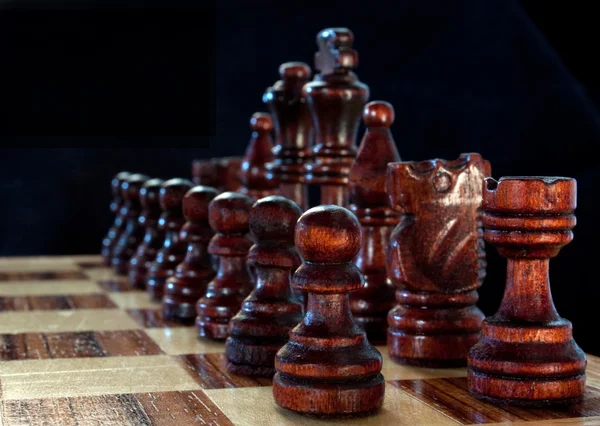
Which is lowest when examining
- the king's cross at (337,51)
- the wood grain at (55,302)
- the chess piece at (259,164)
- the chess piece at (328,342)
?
the wood grain at (55,302)

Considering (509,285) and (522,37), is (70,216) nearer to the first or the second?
(522,37)

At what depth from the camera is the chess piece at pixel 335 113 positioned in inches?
53.3

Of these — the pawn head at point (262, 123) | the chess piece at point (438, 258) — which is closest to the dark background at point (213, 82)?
the pawn head at point (262, 123)

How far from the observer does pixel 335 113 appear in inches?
53.4

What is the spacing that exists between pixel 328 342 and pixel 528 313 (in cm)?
20

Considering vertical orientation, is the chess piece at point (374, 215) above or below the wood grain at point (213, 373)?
above

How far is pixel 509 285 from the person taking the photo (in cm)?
93

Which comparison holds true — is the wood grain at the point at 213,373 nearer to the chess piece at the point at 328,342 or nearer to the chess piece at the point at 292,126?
the chess piece at the point at 328,342

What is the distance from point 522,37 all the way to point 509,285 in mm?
1070

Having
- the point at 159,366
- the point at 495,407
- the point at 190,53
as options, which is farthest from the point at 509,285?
the point at 190,53

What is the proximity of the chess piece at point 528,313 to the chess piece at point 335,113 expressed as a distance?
0.47 meters

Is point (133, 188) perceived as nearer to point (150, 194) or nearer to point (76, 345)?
point (150, 194)

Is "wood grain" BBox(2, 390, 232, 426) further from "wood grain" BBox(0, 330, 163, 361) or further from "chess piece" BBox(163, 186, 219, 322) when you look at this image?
"chess piece" BBox(163, 186, 219, 322)

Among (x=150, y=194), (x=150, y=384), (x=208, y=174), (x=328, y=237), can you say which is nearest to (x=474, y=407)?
(x=328, y=237)
